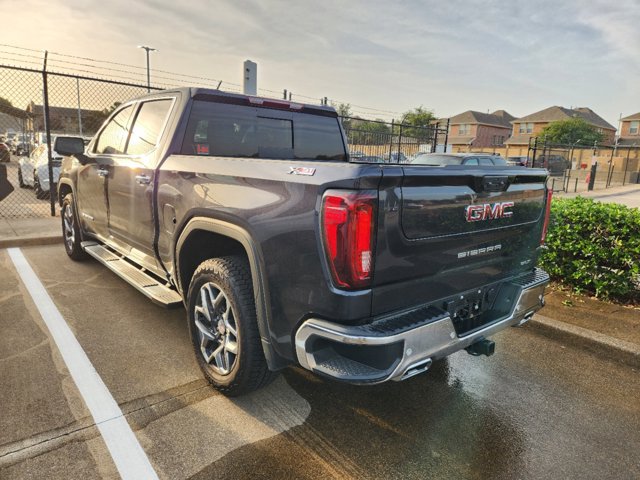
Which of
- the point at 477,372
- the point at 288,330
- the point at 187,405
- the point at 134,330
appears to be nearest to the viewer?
the point at 288,330

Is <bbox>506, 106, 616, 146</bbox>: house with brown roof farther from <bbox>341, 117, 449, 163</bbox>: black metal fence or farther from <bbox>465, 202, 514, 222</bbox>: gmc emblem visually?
<bbox>465, 202, 514, 222</bbox>: gmc emblem

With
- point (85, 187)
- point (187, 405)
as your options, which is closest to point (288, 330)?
point (187, 405)

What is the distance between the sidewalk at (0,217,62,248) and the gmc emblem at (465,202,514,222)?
22.4 feet

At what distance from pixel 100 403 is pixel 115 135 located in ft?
9.02

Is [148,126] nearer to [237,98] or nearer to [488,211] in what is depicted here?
[237,98]

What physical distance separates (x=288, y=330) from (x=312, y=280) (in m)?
0.34

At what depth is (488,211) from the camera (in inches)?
101

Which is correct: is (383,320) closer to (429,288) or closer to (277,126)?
(429,288)

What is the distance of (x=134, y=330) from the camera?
391 centimetres

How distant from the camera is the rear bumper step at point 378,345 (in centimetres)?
205

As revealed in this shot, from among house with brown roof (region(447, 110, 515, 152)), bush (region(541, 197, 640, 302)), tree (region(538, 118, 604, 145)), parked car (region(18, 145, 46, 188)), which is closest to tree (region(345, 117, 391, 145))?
bush (region(541, 197, 640, 302))

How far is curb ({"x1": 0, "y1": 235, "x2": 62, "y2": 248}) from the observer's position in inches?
266

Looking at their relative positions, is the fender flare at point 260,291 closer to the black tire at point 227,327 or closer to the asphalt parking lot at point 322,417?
the black tire at point 227,327

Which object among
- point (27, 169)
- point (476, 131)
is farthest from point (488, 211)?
point (476, 131)
